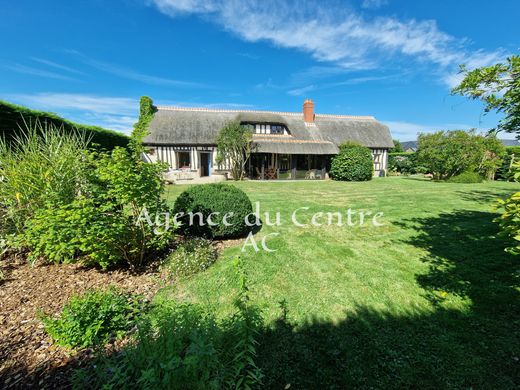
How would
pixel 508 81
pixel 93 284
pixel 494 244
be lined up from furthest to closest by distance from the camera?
1. pixel 494 244
2. pixel 93 284
3. pixel 508 81

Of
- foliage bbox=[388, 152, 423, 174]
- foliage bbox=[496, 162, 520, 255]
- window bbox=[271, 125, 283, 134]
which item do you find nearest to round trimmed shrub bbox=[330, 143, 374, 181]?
window bbox=[271, 125, 283, 134]

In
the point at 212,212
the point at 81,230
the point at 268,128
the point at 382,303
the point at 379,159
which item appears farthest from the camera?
the point at 379,159

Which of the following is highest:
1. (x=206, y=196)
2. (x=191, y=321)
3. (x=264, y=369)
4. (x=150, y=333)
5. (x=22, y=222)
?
(x=206, y=196)

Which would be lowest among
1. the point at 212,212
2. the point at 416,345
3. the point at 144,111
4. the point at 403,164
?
the point at 416,345

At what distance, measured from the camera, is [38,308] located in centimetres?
309

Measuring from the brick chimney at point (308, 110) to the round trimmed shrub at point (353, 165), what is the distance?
5.82 meters

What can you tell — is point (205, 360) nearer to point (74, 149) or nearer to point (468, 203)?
point (74, 149)

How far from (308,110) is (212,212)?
67.0 ft

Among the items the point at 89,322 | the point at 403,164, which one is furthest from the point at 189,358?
the point at 403,164

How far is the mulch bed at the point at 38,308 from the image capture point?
7.40 ft

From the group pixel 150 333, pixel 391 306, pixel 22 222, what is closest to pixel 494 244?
pixel 391 306

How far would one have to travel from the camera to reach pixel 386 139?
2311 centimetres

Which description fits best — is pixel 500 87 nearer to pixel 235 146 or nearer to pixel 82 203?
pixel 82 203

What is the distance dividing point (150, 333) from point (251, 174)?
1736 centimetres
